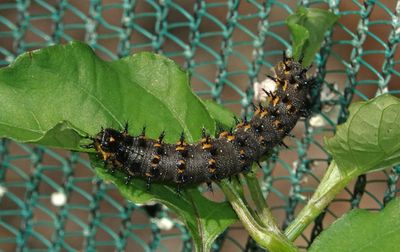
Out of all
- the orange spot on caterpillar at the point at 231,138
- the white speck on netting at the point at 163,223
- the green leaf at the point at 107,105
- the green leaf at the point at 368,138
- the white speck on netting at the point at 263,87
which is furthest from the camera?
the white speck on netting at the point at 163,223

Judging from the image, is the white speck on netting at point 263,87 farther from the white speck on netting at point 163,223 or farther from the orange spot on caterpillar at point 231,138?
the white speck on netting at point 163,223

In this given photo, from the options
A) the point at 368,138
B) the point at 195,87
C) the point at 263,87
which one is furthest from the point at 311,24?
the point at 195,87

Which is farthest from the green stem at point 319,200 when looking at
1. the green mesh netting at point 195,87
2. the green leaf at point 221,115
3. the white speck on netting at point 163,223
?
the white speck on netting at point 163,223

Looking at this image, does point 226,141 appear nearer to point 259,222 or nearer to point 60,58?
point 259,222

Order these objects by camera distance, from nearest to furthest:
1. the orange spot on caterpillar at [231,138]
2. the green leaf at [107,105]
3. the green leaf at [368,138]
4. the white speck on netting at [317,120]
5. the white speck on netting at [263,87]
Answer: the green leaf at [368,138] → the green leaf at [107,105] → the orange spot on caterpillar at [231,138] → the white speck on netting at [263,87] → the white speck on netting at [317,120]

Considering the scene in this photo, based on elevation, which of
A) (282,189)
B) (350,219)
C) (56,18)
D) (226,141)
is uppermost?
(56,18)

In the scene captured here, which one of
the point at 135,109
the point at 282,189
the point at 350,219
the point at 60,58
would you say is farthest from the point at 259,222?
the point at 282,189

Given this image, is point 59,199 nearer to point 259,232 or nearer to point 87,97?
point 87,97
